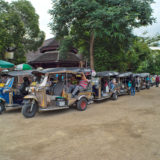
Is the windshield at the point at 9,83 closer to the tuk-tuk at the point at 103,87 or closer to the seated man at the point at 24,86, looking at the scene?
the seated man at the point at 24,86

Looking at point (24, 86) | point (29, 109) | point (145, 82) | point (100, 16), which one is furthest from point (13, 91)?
point (145, 82)

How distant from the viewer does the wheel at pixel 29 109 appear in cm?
706

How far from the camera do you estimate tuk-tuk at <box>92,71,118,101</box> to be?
11008 mm

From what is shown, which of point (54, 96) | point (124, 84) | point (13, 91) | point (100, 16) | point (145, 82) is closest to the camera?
point (54, 96)

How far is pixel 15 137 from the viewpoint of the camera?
490 cm

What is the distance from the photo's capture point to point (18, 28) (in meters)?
13.9

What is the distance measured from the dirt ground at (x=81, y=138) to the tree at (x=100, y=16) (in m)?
7.25

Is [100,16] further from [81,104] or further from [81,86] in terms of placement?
[81,104]

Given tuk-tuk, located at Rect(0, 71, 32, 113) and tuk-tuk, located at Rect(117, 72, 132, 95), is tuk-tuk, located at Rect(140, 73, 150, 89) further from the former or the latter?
tuk-tuk, located at Rect(0, 71, 32, 113)

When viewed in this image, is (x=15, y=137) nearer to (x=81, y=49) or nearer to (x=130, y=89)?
(x=130, y=89)

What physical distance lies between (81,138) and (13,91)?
533 cm

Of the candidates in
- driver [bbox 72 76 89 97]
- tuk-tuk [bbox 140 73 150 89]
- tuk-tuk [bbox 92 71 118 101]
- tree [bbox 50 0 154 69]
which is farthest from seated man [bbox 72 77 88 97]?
tuk-tuk [bbox 140 73 150 89]

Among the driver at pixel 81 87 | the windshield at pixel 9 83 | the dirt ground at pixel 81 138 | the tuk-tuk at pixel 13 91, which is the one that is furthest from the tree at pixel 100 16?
the dirt ground at pixel 81 138

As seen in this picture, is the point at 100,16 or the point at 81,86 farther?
the point at 100,16
